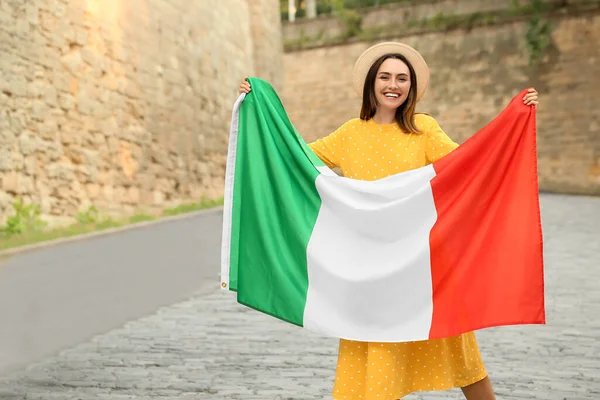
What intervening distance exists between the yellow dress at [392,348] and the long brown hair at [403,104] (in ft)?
0.09

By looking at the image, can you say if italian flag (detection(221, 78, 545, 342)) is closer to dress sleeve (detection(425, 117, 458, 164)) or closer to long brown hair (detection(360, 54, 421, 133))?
dress sleeve (detection(425, 117, 458, 164))

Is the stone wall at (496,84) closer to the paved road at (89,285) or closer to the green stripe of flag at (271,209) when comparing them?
the paved road at (89,285)

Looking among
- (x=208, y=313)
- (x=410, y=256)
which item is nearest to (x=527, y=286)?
(x=410, y=256)

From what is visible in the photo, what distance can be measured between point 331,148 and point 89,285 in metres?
3.38

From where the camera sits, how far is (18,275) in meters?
5.30

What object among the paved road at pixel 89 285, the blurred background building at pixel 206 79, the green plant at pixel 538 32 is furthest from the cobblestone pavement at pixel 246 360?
the green plant at pixel 538 32

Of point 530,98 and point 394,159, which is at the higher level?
point 530,98

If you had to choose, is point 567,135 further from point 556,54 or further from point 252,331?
point 252,331

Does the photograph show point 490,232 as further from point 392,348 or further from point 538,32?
point 538,32

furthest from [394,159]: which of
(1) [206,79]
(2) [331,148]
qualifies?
(1) [206,79]

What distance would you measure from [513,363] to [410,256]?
1.72 m

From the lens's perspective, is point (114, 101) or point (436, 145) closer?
point (436, 145)

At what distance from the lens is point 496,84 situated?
63.1 feet

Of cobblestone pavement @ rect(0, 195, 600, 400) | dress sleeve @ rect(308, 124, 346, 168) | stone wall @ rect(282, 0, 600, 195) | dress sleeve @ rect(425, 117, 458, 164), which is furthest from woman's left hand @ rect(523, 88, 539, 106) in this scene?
stone wall @ rect(282, 0, 600, 195)
